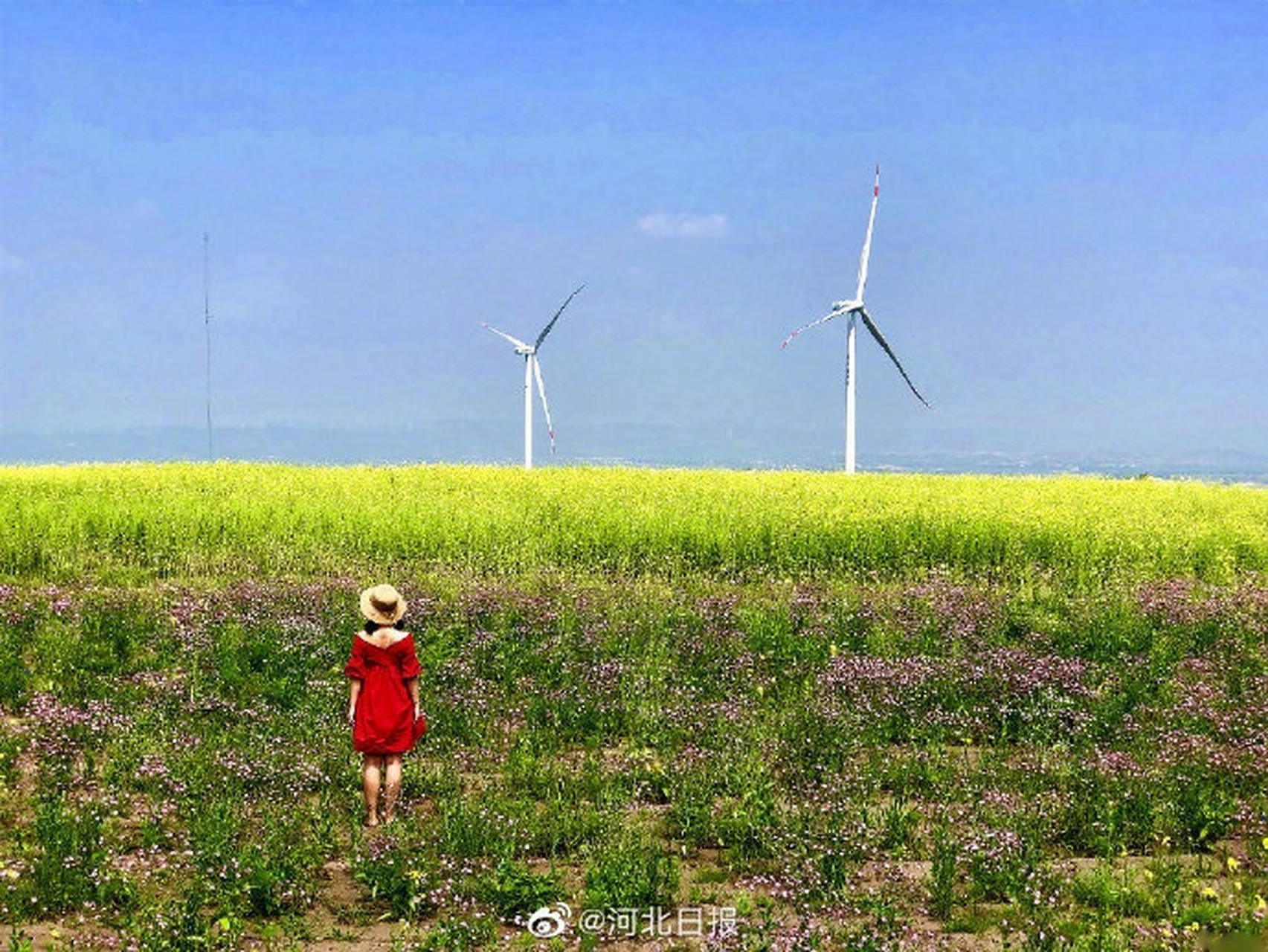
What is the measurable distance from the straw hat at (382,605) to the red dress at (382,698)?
21cm

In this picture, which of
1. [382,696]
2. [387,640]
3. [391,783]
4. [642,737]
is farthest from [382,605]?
[642,737]

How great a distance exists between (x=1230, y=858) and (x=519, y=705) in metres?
7.23

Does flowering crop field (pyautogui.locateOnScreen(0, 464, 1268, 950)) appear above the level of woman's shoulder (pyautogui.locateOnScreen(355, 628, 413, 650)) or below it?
below

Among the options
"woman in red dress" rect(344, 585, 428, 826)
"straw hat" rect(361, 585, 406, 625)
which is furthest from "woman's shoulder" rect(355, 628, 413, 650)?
"straw hat" rect(361, 585, 406, 625)

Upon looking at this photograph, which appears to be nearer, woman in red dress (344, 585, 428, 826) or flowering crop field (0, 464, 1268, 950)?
flowering crop field (0, 464, 1268, 950)

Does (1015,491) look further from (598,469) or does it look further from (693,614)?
(693,614)

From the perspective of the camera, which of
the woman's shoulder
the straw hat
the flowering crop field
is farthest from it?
the woman's shoulder

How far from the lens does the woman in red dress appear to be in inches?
394

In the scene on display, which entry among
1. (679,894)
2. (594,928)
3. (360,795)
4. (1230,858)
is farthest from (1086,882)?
(360,795)

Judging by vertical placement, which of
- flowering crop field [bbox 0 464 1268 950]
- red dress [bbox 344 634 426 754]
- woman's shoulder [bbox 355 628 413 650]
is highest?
woman's shoulder [bbox 355 628 413 650]

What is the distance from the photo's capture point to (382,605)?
10008 millimetres

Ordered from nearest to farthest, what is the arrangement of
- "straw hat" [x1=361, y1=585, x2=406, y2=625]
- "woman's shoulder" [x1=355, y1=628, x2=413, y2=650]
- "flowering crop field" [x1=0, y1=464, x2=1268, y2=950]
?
1. "flowering crop field" [x1=0, y1=464, x2=1268, y2=950]
2. "straw hat" [x1=361, y1=585, x2=406, y2=625]
3. "woman's shoulder" [x1=355, y1=628, x2=413, y2=650]

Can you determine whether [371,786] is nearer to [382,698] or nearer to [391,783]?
[391,783]

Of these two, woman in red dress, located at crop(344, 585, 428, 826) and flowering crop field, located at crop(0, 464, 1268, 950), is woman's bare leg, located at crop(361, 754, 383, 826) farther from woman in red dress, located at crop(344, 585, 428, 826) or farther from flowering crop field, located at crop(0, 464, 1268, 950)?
flowering crop field, located at crop(0, 464, 1268, 950)
